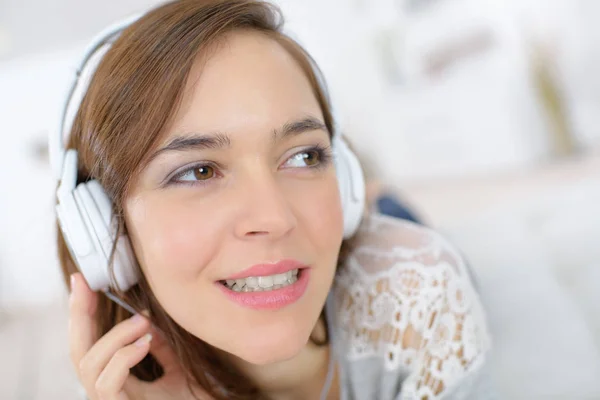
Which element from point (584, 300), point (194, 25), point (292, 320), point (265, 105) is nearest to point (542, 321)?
point (584, 300)

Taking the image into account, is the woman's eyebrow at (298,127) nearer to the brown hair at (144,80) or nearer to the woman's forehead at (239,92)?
the woman's forehead at (239,92)

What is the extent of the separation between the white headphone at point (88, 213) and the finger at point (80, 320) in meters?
0.05

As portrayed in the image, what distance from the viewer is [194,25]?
2.45ft

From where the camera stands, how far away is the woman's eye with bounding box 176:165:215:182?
72 cm

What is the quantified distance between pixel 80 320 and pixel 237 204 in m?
0.40

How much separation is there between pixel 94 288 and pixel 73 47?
159cm

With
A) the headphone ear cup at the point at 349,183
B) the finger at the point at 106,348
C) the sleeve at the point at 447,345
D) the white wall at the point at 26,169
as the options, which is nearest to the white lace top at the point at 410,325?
the sleeve at the point at 447,345

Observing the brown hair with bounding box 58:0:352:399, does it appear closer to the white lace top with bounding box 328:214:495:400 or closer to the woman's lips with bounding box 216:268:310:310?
the woman's lips with bounding box 216:268:310:310

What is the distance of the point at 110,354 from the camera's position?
826 mm

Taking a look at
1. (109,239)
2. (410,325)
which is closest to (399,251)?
(410,325)

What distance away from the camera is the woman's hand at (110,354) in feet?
2.62

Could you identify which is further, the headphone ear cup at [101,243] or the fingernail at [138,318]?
the fingernail at [138,318]

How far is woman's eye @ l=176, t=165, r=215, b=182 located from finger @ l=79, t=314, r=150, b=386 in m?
0.29

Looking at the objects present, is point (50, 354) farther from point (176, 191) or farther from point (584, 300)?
point (584, 300)
